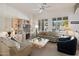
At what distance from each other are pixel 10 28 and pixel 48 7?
35.0 inches

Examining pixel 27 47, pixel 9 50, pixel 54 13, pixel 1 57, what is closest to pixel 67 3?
pixel 54 13

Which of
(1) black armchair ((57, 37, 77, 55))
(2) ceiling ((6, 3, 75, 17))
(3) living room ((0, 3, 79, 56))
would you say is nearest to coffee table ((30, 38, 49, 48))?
(3) living room ((0, 3, 79, 56))

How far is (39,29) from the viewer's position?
2.87 metres

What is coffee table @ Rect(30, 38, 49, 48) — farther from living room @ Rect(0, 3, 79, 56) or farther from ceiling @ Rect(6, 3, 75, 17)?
Result: ceiling @ Rect(6, 3, 75, 17)

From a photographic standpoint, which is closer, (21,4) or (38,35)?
(21,4)

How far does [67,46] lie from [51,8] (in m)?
0.87

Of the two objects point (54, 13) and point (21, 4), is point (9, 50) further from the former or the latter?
point (54, 13)

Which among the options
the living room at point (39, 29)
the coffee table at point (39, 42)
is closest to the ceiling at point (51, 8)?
the living room at point (39, 29)

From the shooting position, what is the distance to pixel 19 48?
2.88 meters

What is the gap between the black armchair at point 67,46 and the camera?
2805 millimetres

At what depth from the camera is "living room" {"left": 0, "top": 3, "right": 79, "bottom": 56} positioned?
109 inches

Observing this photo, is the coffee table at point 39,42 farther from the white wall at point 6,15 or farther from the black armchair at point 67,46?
the white wall at point 6,15

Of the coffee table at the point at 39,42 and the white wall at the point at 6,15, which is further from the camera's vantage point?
the coffee table at the point at 39,42

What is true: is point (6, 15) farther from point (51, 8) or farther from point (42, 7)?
point (51, 8)
